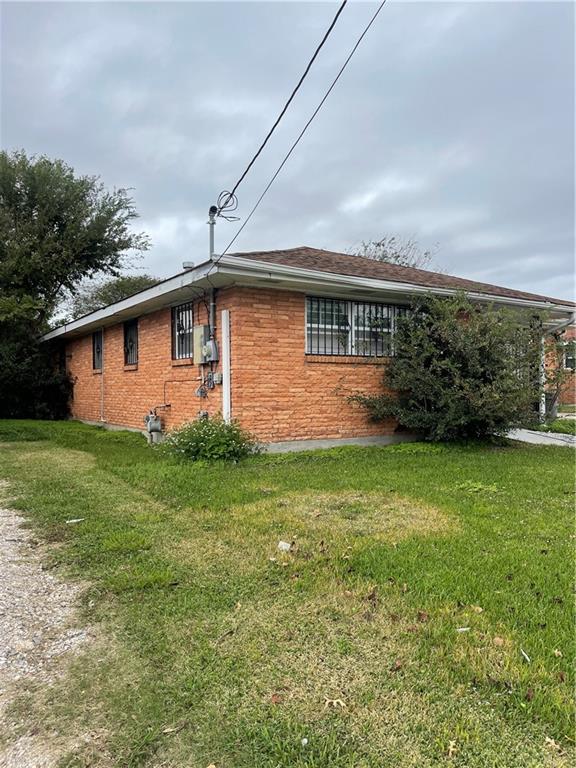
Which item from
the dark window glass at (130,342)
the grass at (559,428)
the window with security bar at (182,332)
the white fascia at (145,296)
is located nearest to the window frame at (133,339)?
the dark window glass at (130,342)

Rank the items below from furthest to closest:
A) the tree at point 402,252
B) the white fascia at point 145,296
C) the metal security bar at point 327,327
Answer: the tree at point 402,252, the metal security bar at point 327,327, the white fascia at point 145,296

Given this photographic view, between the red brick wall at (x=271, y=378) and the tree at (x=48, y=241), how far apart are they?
6879 millimetres

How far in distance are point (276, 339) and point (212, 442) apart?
1934 mm

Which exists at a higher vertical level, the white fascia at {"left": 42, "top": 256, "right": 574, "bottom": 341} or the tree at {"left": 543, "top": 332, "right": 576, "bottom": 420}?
the white fascia at {"left": 42, "top": 256, "right": 574, "bottom": 341}

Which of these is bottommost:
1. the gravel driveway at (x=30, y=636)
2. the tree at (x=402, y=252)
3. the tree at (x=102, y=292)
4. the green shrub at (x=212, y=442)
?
the gravel driveway at (x=30, y=636)

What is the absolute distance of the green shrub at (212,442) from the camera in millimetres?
7184

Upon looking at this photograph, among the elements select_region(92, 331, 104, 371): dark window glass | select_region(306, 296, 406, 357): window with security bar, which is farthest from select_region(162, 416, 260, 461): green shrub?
select_region(92, 331, 104, 371): dark window glass

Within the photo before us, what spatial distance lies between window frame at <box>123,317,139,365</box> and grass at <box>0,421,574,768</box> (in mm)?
6383

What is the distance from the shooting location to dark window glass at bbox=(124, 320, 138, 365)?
1138 centimetres

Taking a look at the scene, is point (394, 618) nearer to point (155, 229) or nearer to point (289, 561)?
point (289, 561)

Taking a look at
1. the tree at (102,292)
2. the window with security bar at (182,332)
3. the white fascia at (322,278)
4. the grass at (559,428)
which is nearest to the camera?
the white fascia at (322,278)

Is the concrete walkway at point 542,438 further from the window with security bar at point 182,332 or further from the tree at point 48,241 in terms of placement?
the tree at point 48,241

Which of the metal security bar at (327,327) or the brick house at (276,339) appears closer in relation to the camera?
the brick house at (276,339)

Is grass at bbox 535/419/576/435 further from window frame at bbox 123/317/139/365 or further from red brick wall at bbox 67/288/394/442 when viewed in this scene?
window frame at bbox 123/317/139/365
